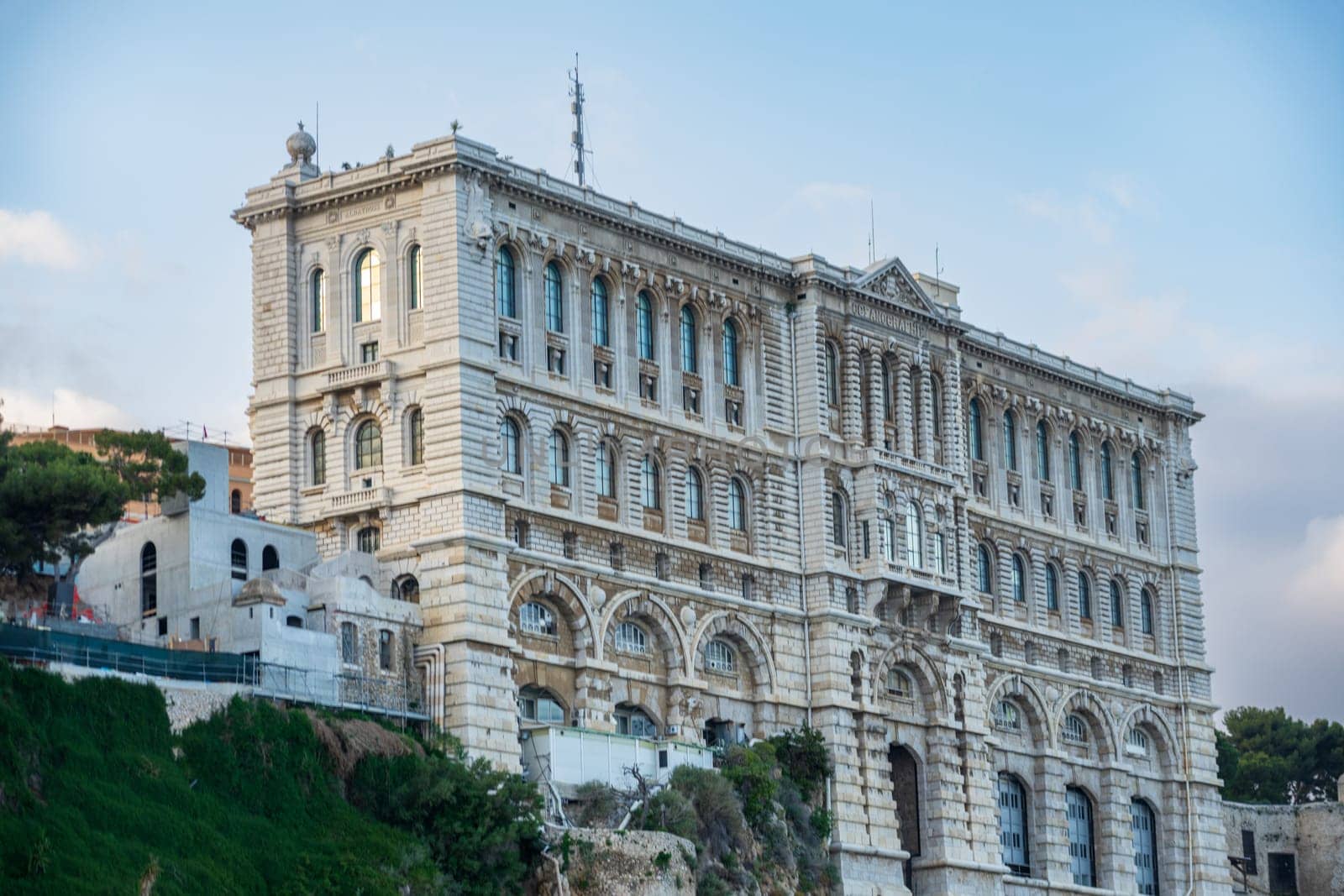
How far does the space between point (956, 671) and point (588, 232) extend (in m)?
22.6

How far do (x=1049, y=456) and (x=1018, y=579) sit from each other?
563 cm

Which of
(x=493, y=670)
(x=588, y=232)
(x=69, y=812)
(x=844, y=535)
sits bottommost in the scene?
(x=69, y=812)

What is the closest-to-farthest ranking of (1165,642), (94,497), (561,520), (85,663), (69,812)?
(69,812)
(85,663)
(94,497)
(561,520)
(1165,642)

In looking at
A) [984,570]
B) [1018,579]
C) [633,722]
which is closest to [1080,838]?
[1018,579]

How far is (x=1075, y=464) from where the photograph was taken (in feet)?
374

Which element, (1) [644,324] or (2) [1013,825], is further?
(2) [1013,825]

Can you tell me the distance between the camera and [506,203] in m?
89.2

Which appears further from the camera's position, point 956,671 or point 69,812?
point 956,671

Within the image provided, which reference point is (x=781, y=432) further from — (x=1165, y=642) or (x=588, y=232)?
(x=1165, y=642)

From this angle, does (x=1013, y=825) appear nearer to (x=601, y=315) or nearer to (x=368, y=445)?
(x=601, y=315)

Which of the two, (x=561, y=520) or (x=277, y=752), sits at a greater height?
(x=561, y=520)

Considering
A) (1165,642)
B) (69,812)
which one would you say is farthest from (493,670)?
(1165,642)

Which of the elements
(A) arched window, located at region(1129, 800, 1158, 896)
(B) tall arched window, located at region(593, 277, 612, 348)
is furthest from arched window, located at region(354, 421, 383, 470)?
(A) arched window, located at region(1129, 800, 1158, 896)

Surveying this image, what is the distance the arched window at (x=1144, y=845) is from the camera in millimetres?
112312
